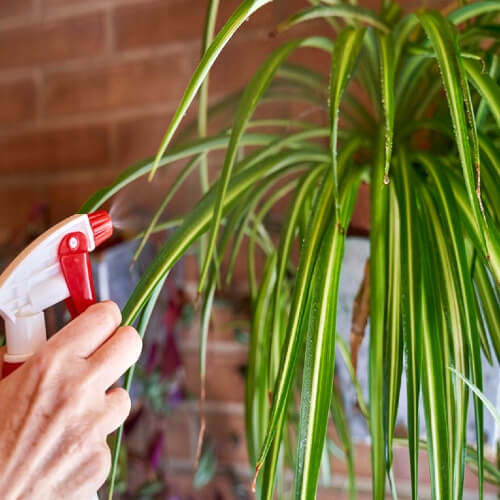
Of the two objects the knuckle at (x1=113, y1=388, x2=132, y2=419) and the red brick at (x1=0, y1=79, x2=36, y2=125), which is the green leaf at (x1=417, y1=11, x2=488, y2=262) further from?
the red brick at (x1=0, y1=79, x2=36, y2=125)

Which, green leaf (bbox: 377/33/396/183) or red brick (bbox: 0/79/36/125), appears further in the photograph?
red brick (bbox: 0/79/36/125)

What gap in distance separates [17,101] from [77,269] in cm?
89

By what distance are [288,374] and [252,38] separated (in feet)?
2.41

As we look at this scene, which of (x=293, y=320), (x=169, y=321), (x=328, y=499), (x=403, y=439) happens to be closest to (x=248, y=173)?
(x=293, y=320)

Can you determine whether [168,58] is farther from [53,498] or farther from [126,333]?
[53,498]

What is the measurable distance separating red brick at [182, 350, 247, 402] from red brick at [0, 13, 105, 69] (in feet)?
2.25

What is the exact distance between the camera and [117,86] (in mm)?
1127

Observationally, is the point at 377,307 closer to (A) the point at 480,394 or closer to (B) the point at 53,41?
(A) the point at 480,394

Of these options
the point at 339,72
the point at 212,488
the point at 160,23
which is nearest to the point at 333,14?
the point at 339,72

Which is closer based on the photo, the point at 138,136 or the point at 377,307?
the point at 377,307

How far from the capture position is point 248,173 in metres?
0.62

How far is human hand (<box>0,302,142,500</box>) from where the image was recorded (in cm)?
44

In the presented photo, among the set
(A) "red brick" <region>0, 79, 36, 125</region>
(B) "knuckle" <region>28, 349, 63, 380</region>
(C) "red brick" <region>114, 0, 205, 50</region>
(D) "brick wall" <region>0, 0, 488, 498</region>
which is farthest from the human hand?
(A) "red brick" <region>0, 79, 36, 125</region>

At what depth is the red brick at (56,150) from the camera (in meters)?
1.15
